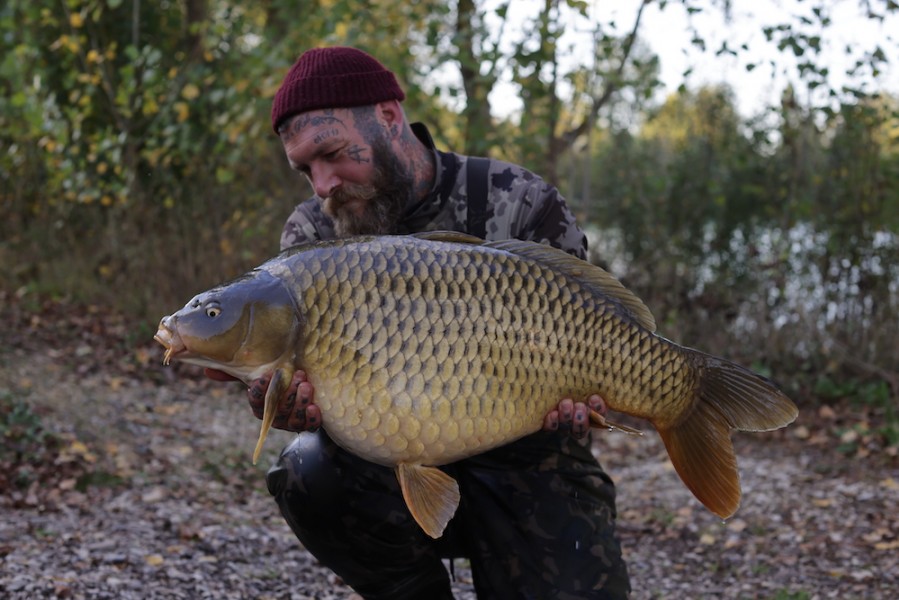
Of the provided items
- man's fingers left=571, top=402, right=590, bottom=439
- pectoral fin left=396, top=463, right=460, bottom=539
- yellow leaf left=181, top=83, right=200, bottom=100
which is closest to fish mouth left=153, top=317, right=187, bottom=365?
pectoral fin left=396, top=463, right=460, bottom=539

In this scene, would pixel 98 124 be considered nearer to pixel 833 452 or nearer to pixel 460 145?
pixel 460 145

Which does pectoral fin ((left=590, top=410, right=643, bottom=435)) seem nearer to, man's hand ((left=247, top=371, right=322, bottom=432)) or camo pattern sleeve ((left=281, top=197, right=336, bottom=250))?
man's hand ((left=247, top=371, right=322, bottom=432))

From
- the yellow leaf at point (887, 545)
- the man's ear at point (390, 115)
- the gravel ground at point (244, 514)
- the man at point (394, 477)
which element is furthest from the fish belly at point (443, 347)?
the yellow leaf at point (887, 545)

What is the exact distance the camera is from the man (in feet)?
5.96

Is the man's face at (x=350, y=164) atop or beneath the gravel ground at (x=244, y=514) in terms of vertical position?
atop

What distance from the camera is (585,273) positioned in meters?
1.63

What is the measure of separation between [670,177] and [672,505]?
2.64 m

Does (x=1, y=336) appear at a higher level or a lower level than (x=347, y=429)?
lower

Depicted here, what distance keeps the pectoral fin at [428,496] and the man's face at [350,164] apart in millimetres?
545

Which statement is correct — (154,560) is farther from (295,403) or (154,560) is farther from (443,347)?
(443,347)

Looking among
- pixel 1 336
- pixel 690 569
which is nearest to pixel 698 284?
pixel 690 569

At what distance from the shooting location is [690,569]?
106 inches

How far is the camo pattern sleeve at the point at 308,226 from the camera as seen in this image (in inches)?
79.4

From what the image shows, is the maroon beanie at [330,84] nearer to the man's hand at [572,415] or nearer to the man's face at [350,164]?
the man's face at [350,164]
